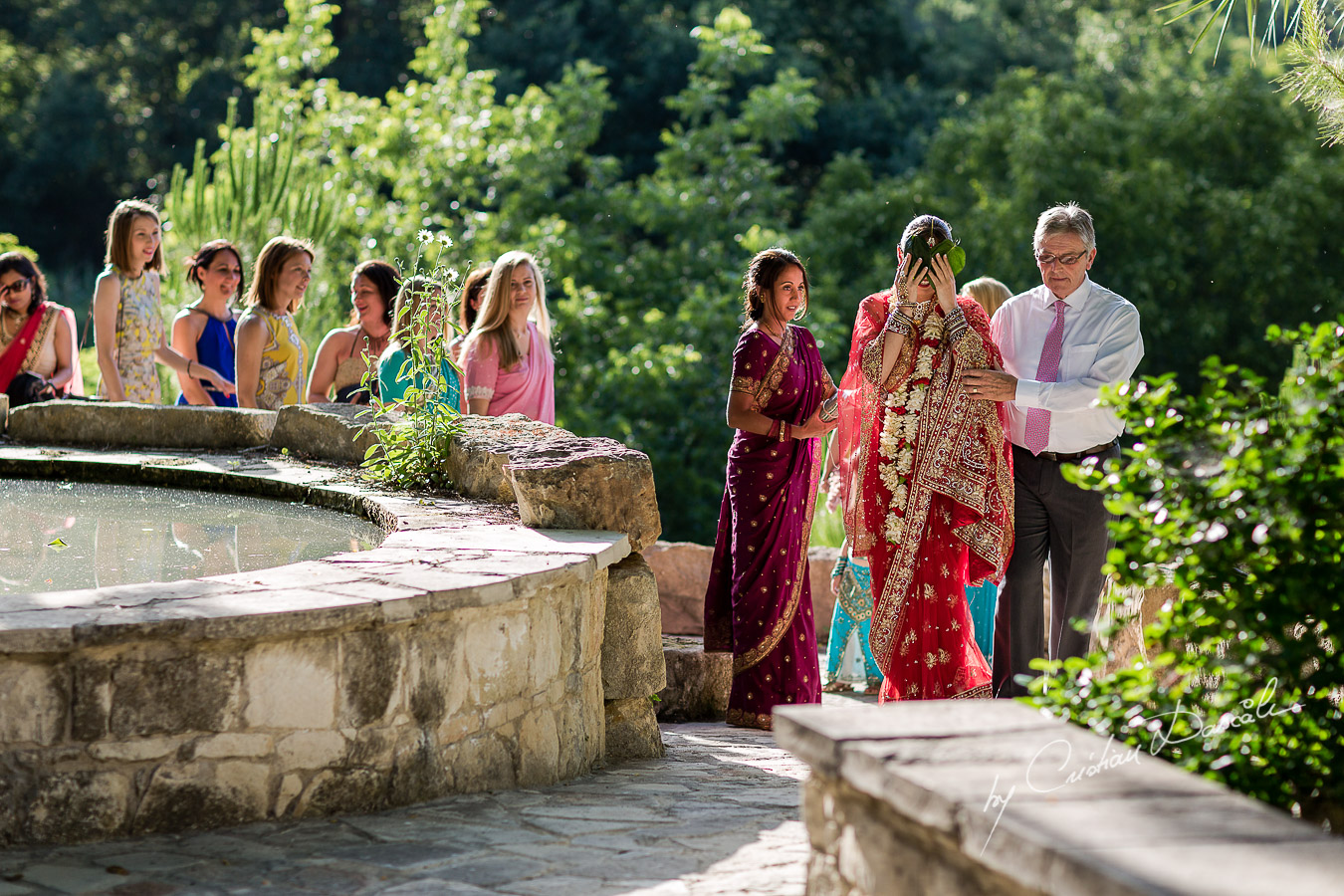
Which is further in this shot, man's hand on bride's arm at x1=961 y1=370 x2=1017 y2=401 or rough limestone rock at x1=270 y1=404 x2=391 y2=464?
rough limestone rock at x1=270 y1=404 x2=391 y2=464

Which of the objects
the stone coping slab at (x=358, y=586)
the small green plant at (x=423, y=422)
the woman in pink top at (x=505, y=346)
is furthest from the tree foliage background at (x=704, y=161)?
the stone coping slab at (x=358, y=586)

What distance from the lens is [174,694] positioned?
9.04 ft

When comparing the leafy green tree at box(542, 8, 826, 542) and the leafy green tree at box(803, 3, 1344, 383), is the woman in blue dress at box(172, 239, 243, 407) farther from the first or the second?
the leafy green tree at box(803, 3, 1344, 383)

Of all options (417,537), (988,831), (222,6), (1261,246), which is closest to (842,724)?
(988,831)

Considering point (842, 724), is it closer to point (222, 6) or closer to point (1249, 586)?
point (1249, 586)

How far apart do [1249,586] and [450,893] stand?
1.57 metres

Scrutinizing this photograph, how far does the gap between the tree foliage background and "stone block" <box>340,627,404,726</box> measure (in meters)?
8.33

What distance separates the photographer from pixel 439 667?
3.12 metres

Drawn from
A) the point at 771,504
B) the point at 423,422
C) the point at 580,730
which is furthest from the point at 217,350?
the point at 580,730

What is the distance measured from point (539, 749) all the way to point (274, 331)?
3555mm

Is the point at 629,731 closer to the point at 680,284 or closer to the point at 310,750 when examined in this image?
the point at 310,750

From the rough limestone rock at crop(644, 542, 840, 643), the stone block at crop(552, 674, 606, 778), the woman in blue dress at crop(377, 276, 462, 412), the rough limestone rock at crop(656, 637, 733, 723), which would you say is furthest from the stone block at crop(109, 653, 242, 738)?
the rough limestone rock at crop(644, 542, 840, 643)

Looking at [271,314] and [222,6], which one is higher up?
[222,6]

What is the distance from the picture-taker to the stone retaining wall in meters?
2.69
